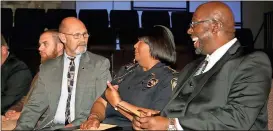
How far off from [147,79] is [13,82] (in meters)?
1.42

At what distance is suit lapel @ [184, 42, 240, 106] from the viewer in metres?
1.80

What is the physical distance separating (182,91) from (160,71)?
1.54 feet

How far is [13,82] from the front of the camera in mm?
3258

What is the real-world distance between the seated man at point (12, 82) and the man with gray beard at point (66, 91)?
0.71 meters

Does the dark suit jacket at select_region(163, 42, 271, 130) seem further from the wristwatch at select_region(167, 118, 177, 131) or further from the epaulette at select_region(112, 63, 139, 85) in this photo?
the epaulette at select_region(112, 63, 139, 85)

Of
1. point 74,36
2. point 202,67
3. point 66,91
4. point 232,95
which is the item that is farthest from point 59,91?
point 232,95

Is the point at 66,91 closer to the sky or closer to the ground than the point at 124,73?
closer to the ground

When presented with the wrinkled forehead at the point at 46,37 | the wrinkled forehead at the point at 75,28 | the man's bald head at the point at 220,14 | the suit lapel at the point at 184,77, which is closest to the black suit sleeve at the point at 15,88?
the wrinkled forehead at the point at 46,37

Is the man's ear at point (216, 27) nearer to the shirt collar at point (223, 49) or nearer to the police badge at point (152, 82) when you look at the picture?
the shirt collar at point (223, 49)

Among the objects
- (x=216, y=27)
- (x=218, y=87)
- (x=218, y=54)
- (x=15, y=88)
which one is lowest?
(x=15, y=88)

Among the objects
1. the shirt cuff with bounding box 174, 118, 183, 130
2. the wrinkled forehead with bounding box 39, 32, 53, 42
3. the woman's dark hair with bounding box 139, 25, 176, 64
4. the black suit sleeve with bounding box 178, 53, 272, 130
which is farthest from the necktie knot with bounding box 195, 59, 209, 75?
the wrinkled forehead with bounding box 39, 32, 53, 42

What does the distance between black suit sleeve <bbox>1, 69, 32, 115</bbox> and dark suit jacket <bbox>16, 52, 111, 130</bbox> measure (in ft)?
2.36

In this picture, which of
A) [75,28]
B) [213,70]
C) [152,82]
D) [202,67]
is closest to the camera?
[213,70]

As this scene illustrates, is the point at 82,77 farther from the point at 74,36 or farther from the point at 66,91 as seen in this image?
the point at 74,36
